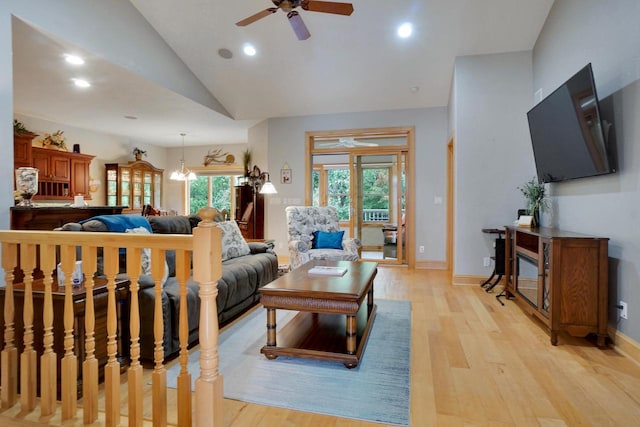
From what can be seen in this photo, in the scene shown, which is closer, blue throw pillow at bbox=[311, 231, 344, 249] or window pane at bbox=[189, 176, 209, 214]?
blue throw pillow at bbox=[311, 231, 344, 249]

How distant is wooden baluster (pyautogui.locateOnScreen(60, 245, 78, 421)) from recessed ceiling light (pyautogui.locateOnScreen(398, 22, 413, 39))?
393cm

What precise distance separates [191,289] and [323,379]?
108cm

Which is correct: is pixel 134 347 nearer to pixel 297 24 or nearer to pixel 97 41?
pixel 297 24

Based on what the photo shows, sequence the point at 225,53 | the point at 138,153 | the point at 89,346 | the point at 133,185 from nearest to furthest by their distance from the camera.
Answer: the point at 89,346
the point at 225,53
the point at 133,185
the point at 138,153

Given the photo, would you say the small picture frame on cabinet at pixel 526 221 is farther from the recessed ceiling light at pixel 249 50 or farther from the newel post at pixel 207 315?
the recessed ceiling light at pixel 249 50

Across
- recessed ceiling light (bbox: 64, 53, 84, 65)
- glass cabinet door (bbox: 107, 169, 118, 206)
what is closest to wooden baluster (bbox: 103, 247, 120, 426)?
recessed ceiling light (bbox: 64, 53, 84, 65)

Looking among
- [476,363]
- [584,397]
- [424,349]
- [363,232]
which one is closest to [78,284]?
[424,349]

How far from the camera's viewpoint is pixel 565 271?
2.55 meters

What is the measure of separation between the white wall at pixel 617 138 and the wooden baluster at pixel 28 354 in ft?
11.7

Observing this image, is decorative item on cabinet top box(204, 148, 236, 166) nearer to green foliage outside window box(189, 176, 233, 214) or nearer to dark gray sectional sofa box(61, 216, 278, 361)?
green foliage outside window box(189, 176, 233, 214)

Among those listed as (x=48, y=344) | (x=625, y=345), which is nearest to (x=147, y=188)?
(x=48, y=344)

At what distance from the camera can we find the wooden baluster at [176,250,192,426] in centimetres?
138

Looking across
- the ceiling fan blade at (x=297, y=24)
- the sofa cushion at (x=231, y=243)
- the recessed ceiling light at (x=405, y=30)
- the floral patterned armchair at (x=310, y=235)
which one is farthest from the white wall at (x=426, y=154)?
the sofa cushion at (x=231, y=243)

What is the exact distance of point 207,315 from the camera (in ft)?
4.33
